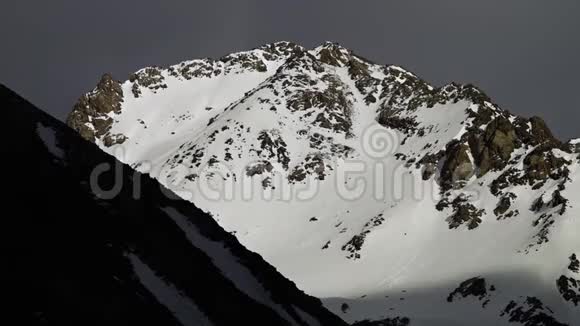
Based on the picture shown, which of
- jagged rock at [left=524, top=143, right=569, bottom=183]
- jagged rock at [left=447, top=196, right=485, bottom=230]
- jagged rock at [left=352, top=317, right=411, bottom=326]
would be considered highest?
jagged rock at [left=524, top=143, right=569, bottom=183]

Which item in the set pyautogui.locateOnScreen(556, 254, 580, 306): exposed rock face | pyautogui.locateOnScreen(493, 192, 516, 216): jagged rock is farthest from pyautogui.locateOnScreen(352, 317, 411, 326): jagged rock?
pyautogui.locateOnScreen(493, 192, 516, 216): jagged rock

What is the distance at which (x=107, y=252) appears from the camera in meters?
47.3

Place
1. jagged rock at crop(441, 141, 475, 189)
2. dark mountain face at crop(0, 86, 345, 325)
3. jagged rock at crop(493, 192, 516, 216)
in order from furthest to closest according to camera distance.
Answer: jagged rock at crop(441, 141, 475, 189) < jagged rock at crop(493, 192, 516, 216) < dark mountain face at crop(0, 86, 345, 325)

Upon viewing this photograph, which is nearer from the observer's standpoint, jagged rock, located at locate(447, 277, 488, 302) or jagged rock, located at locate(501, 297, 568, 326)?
jagged rock, located at locate(501, 297, 568, 326)

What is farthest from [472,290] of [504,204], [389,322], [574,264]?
[504,204]

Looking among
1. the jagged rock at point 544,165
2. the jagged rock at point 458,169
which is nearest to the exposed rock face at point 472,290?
the jagged rock at point 544,165

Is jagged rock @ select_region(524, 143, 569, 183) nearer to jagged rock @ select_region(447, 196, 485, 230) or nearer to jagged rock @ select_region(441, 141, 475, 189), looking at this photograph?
jagged rock @ select_region(441, 141, 475, 189)

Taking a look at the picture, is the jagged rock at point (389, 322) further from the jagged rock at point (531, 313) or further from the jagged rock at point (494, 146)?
the jagged rock at point (494, 146)

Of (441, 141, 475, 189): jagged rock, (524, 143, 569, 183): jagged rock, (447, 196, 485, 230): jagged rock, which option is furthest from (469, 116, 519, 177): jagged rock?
(447, 196, 485, 230): jagged rock

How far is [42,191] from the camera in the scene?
1954 inches

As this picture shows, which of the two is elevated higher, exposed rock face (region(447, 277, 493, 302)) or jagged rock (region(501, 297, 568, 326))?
exposed rock face (region(447, 277, 493, 302))

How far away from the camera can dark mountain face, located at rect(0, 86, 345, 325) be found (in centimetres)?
3947

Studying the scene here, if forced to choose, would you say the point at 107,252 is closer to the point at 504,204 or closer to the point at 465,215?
the point at 465,215

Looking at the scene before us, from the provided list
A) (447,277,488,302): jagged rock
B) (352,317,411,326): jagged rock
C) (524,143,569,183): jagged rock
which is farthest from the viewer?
(524,143,569,183): jagged rock
